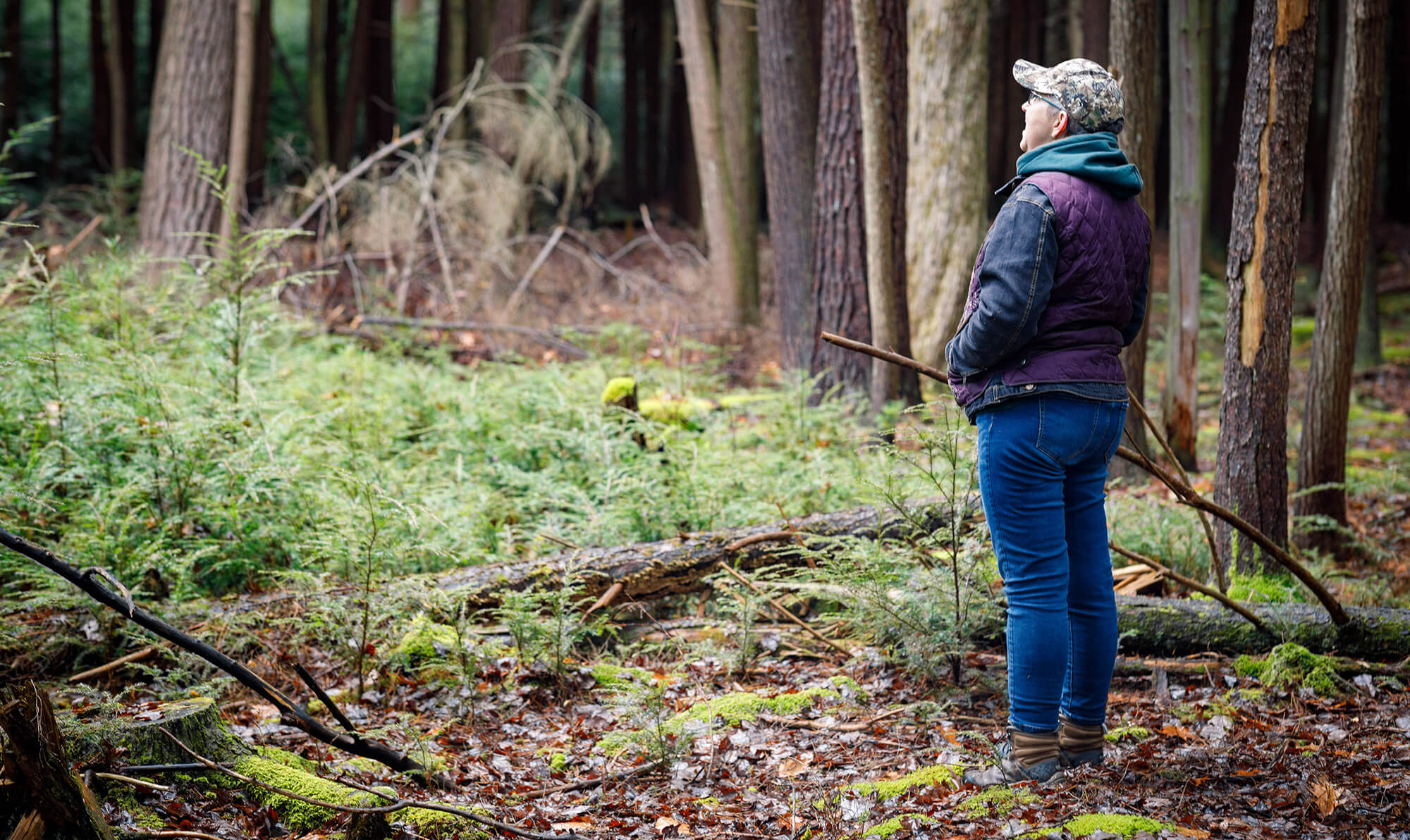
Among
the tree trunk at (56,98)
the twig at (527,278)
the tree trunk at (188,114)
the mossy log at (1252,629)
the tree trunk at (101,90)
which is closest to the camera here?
the mossy log at (1252,629)

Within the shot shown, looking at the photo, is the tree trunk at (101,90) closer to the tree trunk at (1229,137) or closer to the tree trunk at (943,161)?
the tree trunk at (943,161)

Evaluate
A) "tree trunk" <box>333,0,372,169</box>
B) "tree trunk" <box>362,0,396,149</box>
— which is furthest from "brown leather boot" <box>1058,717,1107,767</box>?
"tree trunk" <box>362,0,396,149</box>

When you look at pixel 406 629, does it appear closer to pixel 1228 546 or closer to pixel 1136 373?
pixel 1228 546

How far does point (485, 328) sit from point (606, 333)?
128cm

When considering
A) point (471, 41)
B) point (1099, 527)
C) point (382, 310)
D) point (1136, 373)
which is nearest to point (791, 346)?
point (1136, 373)

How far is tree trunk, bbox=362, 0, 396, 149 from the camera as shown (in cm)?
1694

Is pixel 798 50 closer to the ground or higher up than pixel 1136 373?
higher up

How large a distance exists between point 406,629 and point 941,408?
8.06ft

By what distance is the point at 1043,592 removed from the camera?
3.01 m

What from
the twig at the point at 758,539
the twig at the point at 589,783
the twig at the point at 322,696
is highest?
the twig at the point at 322,696

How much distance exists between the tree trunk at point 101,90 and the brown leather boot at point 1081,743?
17.0m

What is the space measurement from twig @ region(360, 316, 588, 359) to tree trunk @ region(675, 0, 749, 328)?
7.74 feet

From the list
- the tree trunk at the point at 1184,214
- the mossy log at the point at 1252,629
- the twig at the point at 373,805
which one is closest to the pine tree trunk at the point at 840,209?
the tree trunk at the point at 1184,214

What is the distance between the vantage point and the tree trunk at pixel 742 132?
467 inches
